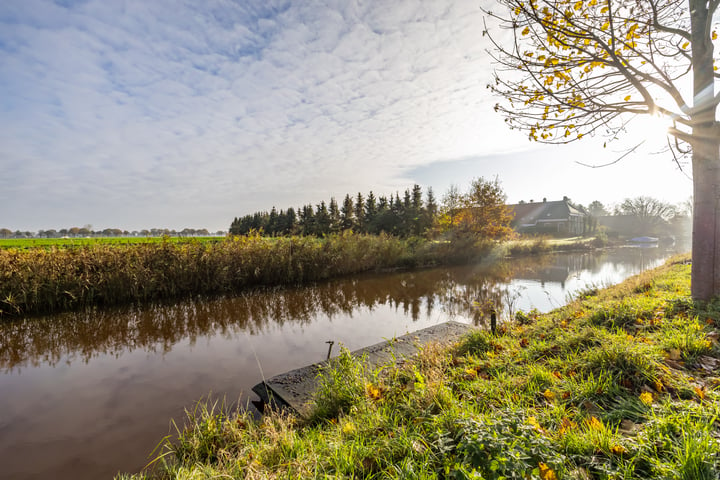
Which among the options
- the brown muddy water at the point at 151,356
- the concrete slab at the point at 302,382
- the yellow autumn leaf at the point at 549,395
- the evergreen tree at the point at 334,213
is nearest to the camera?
the yellow autumn leaf at the point at 549,395

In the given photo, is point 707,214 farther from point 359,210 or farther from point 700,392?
point 359,210

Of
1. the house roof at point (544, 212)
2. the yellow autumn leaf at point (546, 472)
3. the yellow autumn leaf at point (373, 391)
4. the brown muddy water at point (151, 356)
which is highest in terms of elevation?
the house roof at point (544, 212)

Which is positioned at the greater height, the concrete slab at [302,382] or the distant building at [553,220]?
the distant building at [553,220]

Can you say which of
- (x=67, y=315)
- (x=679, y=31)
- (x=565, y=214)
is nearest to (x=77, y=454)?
(x=67, y=315)

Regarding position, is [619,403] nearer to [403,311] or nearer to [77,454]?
[77,454]

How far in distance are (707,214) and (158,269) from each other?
11.8m

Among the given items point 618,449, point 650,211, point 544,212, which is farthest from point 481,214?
point 650,211

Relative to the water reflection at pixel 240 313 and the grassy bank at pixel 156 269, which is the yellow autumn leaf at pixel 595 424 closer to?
the water reflection at pixel 240 313

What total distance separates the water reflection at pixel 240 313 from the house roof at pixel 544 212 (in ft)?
116

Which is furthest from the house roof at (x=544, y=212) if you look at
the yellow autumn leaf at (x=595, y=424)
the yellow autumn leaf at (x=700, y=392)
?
the yellow autumn leaf at (x=595, y=424)

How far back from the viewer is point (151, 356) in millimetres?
5039

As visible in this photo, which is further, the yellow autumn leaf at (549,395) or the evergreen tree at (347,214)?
the evergreen tree at (347,214)

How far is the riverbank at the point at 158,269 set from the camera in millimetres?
7031

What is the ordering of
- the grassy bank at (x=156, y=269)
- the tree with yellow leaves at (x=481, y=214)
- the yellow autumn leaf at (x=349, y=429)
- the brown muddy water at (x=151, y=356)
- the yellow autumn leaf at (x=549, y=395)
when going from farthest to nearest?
the tree with yellow leaves at (x=481, y=214) < the grassy bank at (x=156, y=269) < the brown muddy water at (x=151, y=356) < the yellow autumn leaf at (x=549, y=395) < the yellow autumn leaf at (x=349, y=429)
